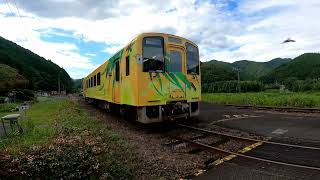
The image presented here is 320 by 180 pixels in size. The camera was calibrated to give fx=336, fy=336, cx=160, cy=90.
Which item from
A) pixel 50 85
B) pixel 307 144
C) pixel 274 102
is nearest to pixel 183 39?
pixel 307 144

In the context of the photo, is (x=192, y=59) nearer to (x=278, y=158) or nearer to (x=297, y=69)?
(x=278, y=158)

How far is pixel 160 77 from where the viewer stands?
11750 mm

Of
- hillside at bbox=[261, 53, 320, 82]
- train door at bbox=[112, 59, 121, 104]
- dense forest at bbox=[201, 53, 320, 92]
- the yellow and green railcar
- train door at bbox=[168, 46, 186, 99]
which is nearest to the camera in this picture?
the yellow and green railcar

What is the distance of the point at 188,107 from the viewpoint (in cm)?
1269

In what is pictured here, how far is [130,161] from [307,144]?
4610mm

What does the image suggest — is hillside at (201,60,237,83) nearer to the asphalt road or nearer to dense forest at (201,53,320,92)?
dense forest at (201,53,320,92)

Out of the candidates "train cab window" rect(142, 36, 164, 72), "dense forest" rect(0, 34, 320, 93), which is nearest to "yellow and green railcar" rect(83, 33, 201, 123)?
"train cab window" rect(142, 36, 164, 72)

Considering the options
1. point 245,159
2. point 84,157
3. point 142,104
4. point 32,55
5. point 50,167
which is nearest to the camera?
point 50,167

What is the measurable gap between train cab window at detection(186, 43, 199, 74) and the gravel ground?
8.03 ft

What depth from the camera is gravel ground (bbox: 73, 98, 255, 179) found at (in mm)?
6691

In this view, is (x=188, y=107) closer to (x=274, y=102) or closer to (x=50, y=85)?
(x=274, y=102)

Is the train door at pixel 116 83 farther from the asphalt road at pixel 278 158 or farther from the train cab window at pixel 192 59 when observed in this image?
the asphalt road at pixel 278 158

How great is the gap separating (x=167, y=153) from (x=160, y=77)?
3.96 m

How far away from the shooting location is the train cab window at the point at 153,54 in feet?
37.9
